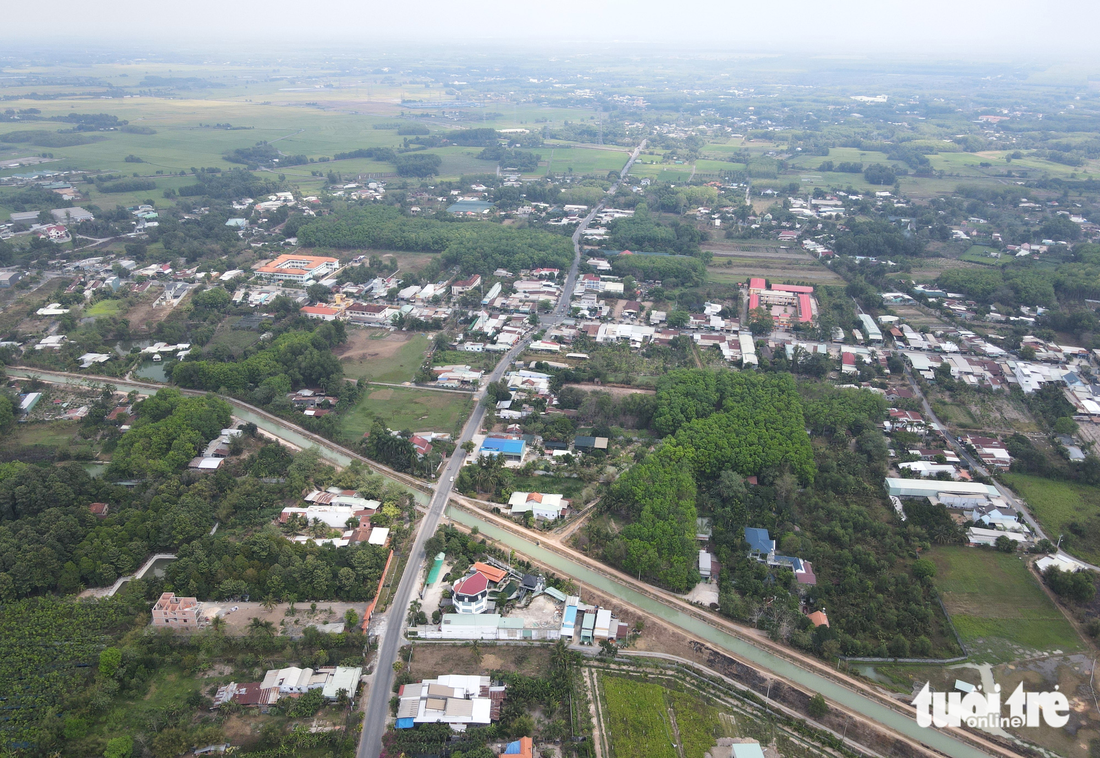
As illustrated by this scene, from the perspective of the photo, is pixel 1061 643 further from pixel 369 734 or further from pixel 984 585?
pixel 369 734

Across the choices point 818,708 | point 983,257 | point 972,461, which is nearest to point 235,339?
point 818,708

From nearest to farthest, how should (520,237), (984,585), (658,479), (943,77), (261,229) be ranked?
(984,585), (658,479), (520,237), (261,229), (943,77)

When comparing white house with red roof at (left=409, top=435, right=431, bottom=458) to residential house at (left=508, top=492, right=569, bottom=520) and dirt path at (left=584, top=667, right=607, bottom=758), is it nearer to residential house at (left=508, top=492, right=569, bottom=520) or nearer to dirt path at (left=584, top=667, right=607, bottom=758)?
residential house at (left=508, top=492, right=569, bottom=520)

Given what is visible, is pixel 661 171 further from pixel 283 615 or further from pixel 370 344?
pixel 283 615

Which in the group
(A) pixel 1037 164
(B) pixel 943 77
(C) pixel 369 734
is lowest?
(C) pixel 369 734

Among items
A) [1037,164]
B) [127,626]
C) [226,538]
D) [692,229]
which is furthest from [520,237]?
[1037,164]

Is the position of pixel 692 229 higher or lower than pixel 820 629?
higher

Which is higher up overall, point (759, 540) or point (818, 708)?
point (759, 540)
